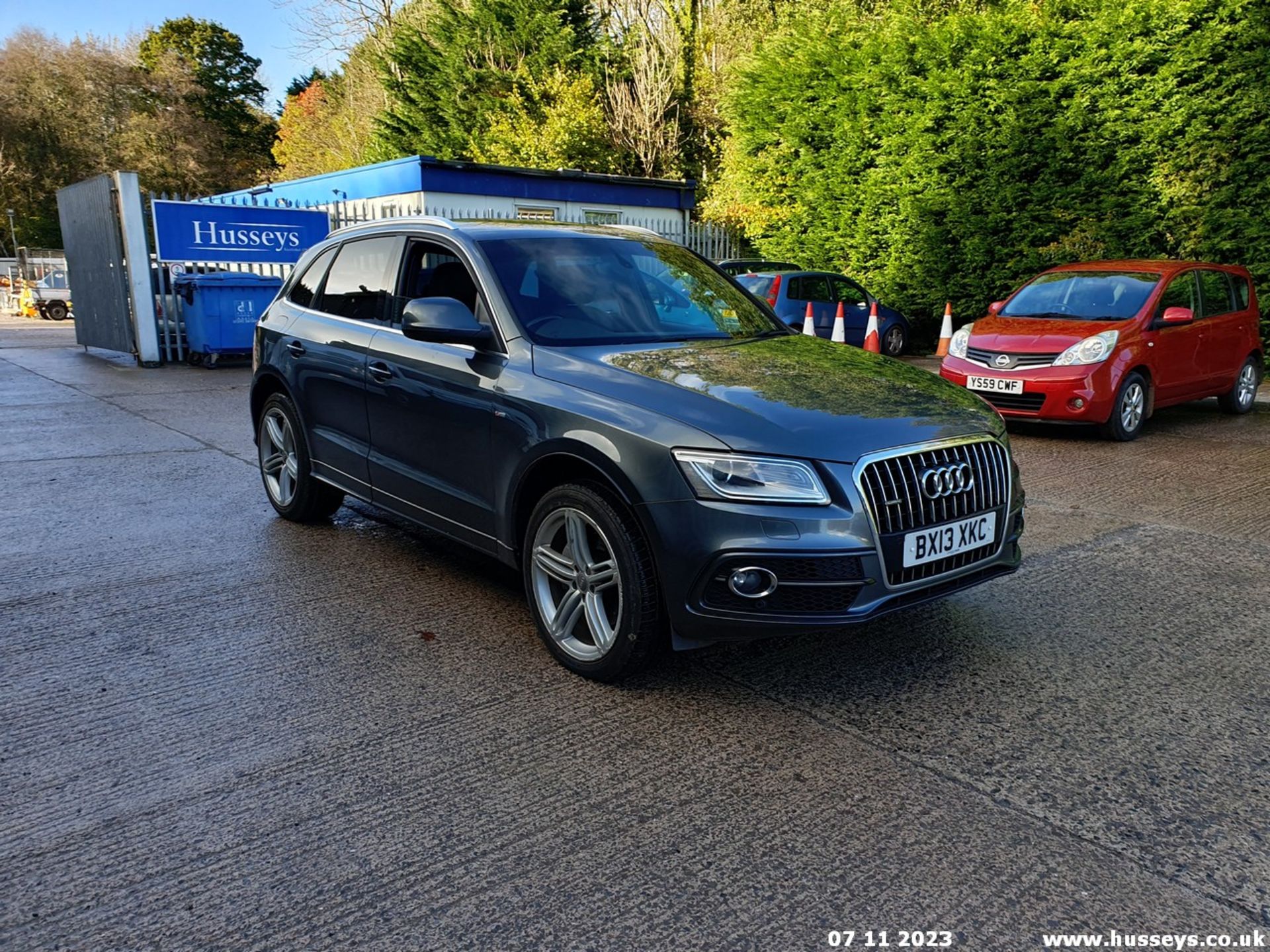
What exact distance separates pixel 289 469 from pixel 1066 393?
21.5ft

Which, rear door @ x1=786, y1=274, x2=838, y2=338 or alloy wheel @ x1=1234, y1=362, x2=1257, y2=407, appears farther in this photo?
rear door @ x1=786, y1=274, x2=838, y2=338

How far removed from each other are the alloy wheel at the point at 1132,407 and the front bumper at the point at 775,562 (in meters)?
6.59

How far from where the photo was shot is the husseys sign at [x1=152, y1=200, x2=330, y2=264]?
1427 centimetres

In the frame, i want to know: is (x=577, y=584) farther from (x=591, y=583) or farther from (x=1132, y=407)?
(x=1132, y=407)

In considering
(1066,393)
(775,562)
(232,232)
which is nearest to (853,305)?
(1066,393)

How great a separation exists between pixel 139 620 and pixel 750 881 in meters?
3.06

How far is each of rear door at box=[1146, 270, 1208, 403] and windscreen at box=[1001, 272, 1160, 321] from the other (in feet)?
0.76

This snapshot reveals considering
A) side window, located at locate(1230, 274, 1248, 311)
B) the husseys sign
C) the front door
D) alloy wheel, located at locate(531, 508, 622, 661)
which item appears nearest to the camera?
alloy wheel, located at locate(531, 508, 622, 661)

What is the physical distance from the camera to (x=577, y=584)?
3645 mm

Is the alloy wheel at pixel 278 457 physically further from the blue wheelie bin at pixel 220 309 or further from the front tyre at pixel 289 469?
the blue wheelie bin at pixel 220 309

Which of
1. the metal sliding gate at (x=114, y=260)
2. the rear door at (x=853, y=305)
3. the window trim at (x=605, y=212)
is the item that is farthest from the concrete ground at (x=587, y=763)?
the window trim at (x=605, y=212)

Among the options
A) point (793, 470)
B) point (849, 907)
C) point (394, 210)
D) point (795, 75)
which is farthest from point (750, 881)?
point (394, 210)

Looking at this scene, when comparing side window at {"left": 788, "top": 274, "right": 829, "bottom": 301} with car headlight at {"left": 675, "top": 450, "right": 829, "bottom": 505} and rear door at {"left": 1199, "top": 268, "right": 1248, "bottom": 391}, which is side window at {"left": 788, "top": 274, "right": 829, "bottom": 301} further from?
car headlight at {"left": 675, "top": 450, "right": 829, "bottom": 505}

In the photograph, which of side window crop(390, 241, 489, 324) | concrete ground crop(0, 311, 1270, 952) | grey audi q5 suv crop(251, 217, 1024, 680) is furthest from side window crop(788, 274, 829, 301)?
side window crop(390, 241, 489, 324)
